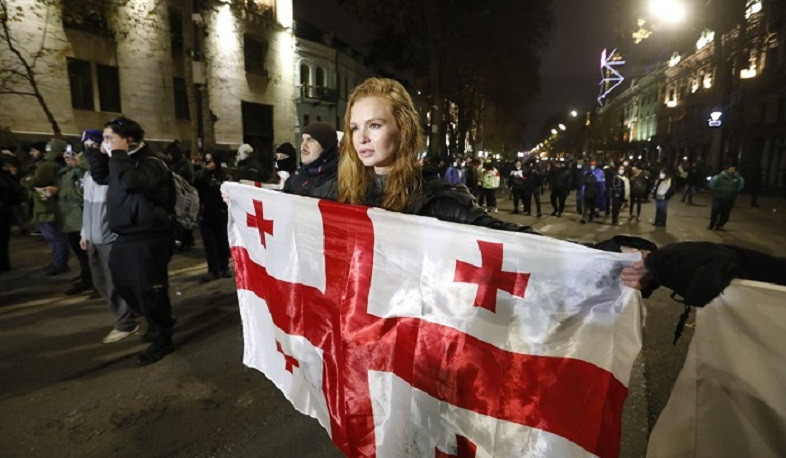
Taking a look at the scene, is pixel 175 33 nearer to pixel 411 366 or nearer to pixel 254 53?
pixel 254 53

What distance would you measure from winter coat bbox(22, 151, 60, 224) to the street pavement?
3.46 ft

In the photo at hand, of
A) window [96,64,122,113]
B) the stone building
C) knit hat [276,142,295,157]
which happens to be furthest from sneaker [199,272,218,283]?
window [96,64,122,113]

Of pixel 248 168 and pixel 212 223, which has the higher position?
pixel 248 168

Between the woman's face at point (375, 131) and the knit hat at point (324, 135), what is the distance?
1.57 meters

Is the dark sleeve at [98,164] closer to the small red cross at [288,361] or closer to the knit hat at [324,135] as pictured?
the knit hat at [324,135]

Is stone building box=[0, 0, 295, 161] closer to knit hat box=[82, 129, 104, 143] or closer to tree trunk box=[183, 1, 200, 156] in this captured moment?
tree trunk box=[183, 1, 200, 156]

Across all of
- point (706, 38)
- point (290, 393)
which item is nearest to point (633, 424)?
point (290, 393)

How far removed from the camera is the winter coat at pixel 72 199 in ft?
19.0

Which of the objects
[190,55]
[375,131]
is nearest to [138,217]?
[375,131]

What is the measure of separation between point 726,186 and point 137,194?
510 inches

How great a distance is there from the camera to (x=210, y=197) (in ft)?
21.5

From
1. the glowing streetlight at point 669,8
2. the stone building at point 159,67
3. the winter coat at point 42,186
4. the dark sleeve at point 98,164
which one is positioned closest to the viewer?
the dark sleeve at point 98,164

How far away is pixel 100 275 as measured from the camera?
4656mm

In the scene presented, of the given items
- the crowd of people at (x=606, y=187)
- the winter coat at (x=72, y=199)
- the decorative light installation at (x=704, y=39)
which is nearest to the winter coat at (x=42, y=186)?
the winter coat at (x=72, y=199)
